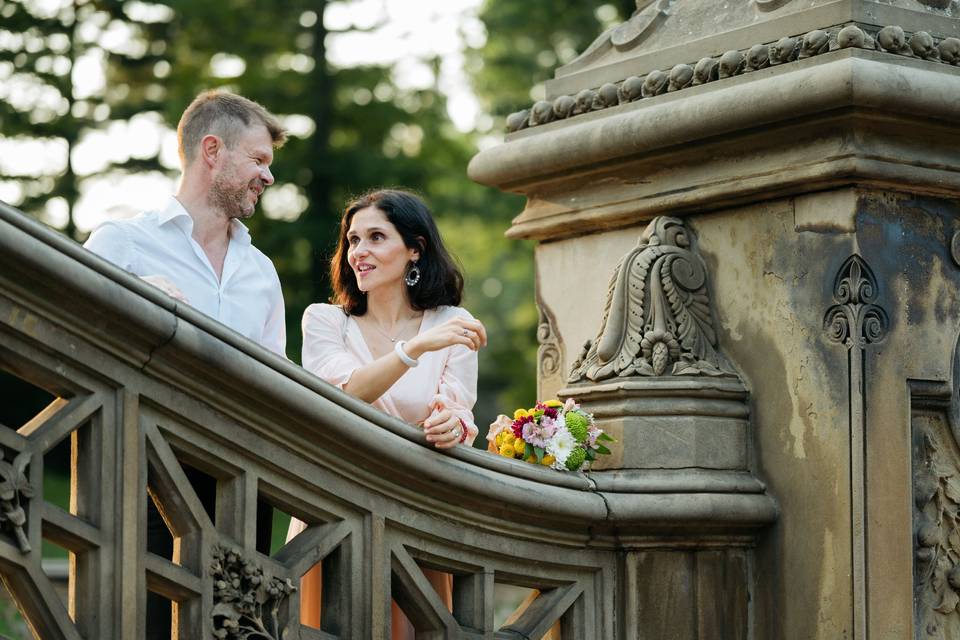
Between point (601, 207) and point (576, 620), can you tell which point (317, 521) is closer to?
point (576, 620)

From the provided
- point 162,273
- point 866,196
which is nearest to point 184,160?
point 162,273

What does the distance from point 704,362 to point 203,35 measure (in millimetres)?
20387

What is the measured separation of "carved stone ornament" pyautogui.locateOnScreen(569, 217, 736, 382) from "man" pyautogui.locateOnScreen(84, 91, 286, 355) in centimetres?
99

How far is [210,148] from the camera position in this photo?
4.58m

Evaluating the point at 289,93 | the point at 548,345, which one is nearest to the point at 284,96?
the point at 289,93

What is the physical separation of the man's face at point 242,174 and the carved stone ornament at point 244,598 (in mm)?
1314

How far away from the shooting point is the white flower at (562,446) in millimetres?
4504

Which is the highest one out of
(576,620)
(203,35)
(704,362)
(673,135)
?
(203,35)

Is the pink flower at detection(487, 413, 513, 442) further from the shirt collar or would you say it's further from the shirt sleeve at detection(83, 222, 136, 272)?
the shirt sleeve at detection(83, 222, 136, 272)

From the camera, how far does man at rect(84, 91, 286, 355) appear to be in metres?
4.35

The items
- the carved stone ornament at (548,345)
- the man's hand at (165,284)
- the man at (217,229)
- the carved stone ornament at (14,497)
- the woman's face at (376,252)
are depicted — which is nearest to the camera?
the carved stone ornament at (14,497)

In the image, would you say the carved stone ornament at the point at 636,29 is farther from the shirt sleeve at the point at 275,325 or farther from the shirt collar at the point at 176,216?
the shirt collar at the point at 176,216

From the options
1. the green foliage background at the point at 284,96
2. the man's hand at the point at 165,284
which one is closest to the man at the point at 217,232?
the man's hand at the point at 165,284

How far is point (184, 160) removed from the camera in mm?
4641
